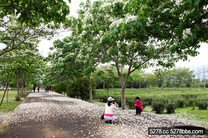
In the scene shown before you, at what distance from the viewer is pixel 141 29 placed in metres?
5.01

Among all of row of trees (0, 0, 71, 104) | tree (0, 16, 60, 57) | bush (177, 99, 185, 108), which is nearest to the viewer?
row of trees (0, 0, 71, 104)

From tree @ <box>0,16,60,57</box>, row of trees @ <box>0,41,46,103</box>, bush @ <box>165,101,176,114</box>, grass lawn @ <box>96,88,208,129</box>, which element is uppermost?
tree @ <box>0,16,60,57</box>

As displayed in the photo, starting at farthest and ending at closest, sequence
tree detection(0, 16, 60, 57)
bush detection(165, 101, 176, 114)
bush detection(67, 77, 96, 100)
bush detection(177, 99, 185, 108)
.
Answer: bush detection(67, 77, 96, 100), bush detection(177, 99, 185, 108), bush detection(165, 101, 176, 114), tree detection(0, 16, 60, 57)

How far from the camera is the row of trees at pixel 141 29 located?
468 centimetres

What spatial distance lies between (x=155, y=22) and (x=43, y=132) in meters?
6.34

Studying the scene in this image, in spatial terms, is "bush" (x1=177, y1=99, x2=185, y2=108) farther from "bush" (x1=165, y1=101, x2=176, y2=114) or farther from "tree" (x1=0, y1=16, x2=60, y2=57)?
"tree" (x1=0, y1=16, x2=60, y2=57)

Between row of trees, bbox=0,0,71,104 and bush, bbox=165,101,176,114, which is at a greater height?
row of trees, bbox=0,0,71,104

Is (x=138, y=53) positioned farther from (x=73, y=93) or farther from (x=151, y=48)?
(x=73, y=93)

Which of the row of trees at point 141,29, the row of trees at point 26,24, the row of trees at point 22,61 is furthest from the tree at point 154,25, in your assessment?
the row of trees at point 22,61

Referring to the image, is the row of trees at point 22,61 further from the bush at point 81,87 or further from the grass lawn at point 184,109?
the grass lawn at point 184,109

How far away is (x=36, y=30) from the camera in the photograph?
9.09 meters

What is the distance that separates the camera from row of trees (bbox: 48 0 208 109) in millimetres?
4684

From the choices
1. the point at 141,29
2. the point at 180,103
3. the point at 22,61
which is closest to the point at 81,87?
the point at 180,103

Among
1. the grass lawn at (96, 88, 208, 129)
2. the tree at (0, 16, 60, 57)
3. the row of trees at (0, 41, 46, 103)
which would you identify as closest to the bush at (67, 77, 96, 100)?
the grass lawn at (96, 88, 208, 129)
